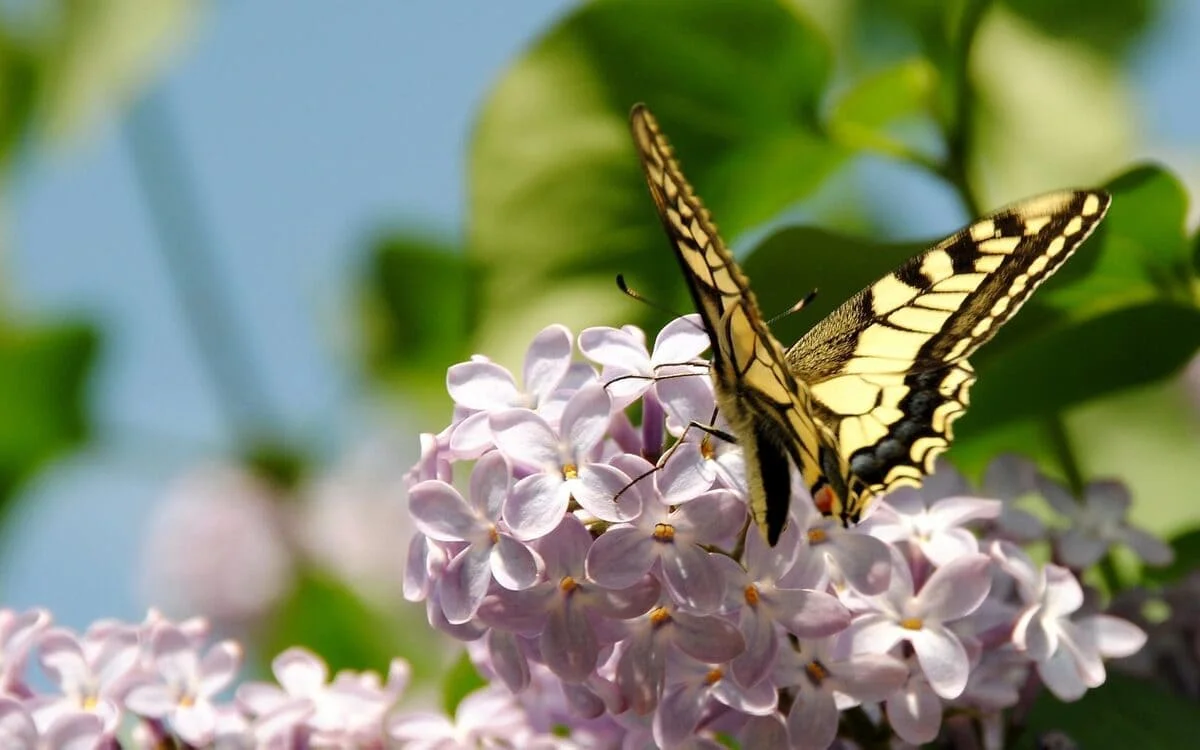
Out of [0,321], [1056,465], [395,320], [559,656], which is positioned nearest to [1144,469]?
[1056,465]

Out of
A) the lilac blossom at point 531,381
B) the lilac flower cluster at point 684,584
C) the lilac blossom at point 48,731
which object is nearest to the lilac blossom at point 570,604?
the lilac flower cluster at point 684,584

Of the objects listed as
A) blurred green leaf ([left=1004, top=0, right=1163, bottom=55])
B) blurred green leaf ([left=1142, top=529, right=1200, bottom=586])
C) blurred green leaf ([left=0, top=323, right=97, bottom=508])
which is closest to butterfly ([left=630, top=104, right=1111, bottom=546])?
blurred green leaf ([left=1142, top=529, right=1200, bottom=586])

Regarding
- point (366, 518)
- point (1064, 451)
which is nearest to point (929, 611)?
point (1064, 451)

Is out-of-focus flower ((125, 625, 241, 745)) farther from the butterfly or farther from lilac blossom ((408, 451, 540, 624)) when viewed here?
the butterfly

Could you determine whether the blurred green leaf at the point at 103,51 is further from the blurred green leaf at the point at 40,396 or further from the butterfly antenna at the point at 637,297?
the butterfly antenna at the point at 637,297

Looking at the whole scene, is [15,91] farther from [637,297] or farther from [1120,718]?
[1120,718]

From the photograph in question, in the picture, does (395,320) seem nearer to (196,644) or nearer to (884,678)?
(196,644)
